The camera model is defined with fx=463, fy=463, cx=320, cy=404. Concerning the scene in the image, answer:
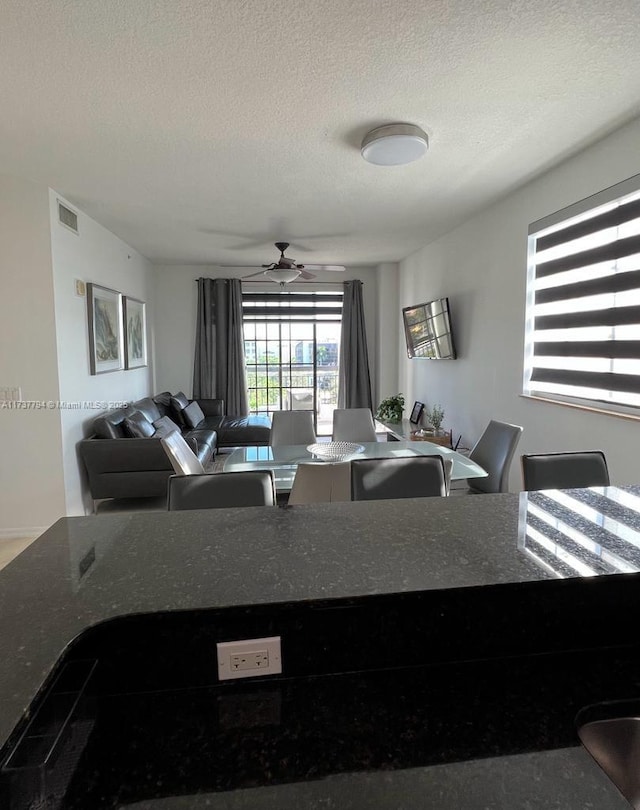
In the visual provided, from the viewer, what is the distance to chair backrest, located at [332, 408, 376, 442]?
3.90 metres

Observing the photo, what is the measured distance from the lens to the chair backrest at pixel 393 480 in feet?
6.52

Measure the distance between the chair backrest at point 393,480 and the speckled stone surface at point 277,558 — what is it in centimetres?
59

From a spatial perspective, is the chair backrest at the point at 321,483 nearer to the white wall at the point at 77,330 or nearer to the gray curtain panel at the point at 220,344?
the white wall at the point at 77,330

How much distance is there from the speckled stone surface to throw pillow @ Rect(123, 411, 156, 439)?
2993mm

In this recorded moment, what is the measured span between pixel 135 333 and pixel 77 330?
1.73 meters

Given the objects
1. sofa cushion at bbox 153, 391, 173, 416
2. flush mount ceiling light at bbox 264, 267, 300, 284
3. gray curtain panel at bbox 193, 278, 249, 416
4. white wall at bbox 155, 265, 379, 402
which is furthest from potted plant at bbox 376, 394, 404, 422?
sofa cushion at bbox 153, 391, 173, 416

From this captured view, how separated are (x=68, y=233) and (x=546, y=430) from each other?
13.2ft

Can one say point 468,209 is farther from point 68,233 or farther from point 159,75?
point 68,233

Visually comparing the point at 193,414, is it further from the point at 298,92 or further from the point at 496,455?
the point at 298,92

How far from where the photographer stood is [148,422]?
4.54m

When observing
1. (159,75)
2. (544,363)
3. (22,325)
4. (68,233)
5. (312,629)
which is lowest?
(312,629)

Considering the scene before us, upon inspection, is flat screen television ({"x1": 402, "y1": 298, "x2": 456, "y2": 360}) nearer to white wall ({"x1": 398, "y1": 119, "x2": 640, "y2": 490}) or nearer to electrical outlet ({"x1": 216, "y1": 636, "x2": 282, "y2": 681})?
white wall ({"x1": 398, "y1": 119, "x2": 640, "y2": 490})

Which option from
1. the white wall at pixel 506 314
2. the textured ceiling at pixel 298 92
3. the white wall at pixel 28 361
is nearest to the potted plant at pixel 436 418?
the white wall at pixel 506 314

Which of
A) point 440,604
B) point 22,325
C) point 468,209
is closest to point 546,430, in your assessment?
point 468,209
